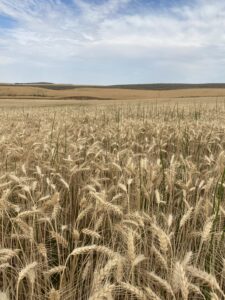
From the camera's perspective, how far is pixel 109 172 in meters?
3.48

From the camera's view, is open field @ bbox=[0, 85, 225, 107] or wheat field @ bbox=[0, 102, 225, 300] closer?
wheat field @ bbox=[0, 102, 225, 300]

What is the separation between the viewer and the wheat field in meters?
1.58

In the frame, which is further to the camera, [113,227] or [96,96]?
[96,96]

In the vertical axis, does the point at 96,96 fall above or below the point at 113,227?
above

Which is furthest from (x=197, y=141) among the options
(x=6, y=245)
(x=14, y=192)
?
(x=6, y=245)

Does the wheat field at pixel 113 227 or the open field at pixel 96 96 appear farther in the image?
the open field at pixel 96 96

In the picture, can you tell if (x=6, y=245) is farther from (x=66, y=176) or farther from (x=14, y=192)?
(x=66, y=176)

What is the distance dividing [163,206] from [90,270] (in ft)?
3.14

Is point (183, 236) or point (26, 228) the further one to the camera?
point (183, 236)

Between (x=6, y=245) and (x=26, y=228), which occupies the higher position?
(x=26, y=228)

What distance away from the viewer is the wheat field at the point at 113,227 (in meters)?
1.58

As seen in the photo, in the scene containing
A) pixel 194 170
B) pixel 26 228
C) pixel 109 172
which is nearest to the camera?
pixel 26 228

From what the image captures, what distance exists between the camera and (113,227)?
222 cm

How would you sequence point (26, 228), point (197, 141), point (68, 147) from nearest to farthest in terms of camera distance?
point (26, 228) < point (68, 147) < point (197, 141)
